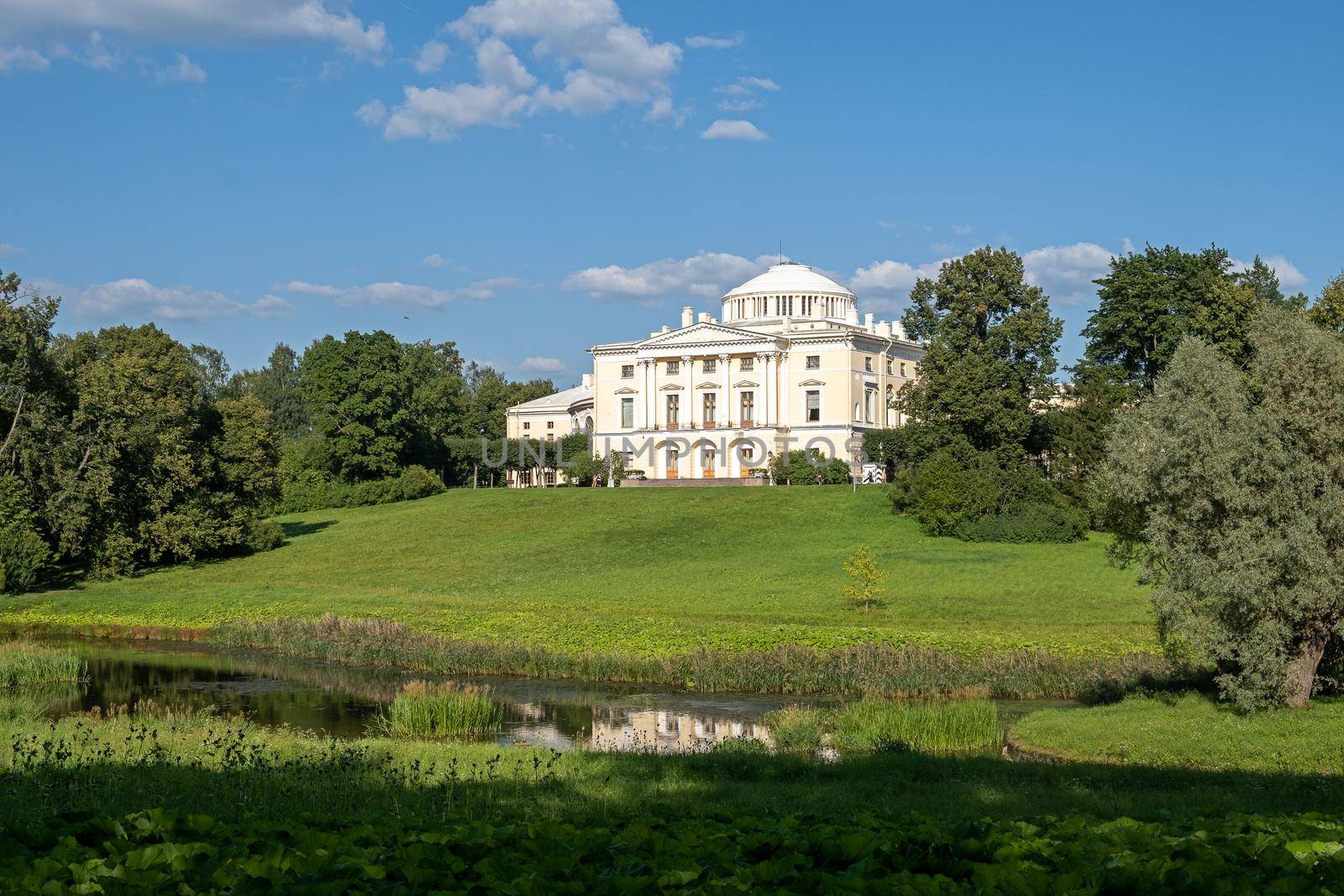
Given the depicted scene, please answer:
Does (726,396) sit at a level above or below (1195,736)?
above

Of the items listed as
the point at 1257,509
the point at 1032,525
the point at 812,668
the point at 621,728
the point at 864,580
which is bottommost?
the point at 621,728

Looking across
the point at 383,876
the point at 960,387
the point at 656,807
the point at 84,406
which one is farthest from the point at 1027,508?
the point at 383,876

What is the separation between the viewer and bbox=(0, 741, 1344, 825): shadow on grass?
40.8ft

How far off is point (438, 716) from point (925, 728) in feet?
26.7

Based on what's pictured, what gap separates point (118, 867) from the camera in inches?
263

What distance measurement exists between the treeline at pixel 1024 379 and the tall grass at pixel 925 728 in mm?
34435

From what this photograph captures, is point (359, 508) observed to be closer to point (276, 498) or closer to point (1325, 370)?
point (276, 498)

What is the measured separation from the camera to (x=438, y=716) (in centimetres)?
2153

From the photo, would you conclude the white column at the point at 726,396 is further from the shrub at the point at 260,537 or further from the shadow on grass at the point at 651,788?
the shadow on grass at the point at 651,788

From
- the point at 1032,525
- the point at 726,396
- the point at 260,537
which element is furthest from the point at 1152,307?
the point at 260,537

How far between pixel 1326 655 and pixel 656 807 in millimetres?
15970

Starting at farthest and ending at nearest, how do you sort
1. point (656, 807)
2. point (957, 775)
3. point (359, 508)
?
point (359, 508) < point (957, 775) < point (656, 807)

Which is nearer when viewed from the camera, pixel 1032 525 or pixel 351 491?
pixel 1032 525

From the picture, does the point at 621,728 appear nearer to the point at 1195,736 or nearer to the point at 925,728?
the point at 925,728
